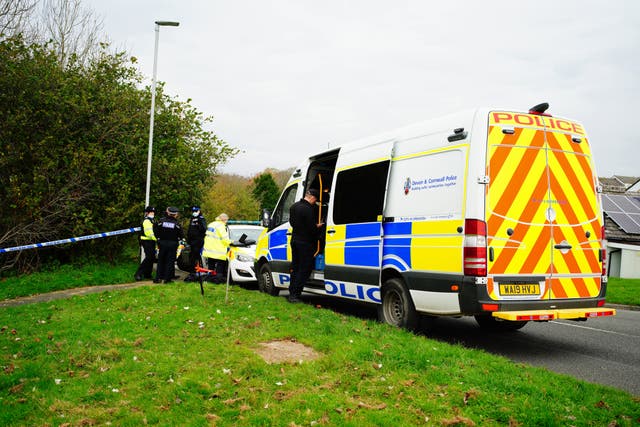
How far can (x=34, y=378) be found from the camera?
5.54 meters

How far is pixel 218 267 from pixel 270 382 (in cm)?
792

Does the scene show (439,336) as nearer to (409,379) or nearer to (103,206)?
(409,379)

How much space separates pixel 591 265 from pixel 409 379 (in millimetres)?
3284

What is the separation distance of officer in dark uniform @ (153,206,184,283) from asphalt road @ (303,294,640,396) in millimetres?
4659

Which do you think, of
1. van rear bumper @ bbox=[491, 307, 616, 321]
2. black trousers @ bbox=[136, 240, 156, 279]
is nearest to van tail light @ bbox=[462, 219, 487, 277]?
van rear bumper @ bbox=[491, 307, 616, 321]

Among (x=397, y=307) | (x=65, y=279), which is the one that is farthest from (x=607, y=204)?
(x=65, y=279)

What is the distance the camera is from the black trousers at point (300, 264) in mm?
9766

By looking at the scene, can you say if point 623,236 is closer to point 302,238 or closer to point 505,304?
point 302,238

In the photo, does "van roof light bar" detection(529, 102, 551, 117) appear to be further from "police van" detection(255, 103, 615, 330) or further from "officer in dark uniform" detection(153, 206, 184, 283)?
"officer in dark uniform" detection(153, 206, 184, 283)

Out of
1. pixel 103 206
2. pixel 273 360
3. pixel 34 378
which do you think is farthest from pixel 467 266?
pixel 103 206

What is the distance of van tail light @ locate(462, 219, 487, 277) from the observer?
632 cm

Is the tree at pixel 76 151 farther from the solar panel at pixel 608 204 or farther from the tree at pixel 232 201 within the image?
the tree at pixel 232 201

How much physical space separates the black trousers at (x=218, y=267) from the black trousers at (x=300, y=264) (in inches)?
122

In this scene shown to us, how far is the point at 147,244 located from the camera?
1468 centimetres
